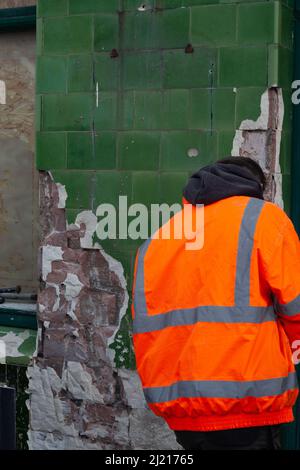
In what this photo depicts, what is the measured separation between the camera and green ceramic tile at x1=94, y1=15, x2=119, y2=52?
16.3 ft

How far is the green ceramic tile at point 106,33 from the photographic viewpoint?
16.3 feet

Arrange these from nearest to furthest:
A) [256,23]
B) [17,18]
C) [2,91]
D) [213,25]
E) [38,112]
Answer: [256,23] → [213,25] → [38,112] → [17,18] → [2,91]

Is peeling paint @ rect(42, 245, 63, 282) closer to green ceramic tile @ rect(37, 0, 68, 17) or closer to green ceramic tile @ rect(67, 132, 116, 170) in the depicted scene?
green ceramic tile @ rect(67, 132, 116, 170)

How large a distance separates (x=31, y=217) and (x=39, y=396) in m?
1.16

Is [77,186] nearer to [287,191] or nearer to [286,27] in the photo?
[287,191]

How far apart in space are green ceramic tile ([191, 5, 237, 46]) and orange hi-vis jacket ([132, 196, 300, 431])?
5.38ft

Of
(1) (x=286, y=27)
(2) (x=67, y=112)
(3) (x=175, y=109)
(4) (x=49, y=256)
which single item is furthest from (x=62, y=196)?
(1) (x=286, y=27)

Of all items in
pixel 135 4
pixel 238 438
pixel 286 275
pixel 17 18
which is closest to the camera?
pixel 286 275

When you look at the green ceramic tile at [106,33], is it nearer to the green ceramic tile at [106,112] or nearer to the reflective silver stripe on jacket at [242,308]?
the green ceramic tile at [106,112]

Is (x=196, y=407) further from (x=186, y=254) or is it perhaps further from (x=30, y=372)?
(x=30, y=372)

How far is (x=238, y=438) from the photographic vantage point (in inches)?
129

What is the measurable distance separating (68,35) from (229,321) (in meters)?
2.58

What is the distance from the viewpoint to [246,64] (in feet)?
15.2

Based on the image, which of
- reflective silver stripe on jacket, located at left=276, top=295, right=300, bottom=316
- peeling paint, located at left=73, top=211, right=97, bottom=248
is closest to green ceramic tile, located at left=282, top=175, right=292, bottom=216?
peeling paint, located at left=73, top=211, right=97, bottom=248
